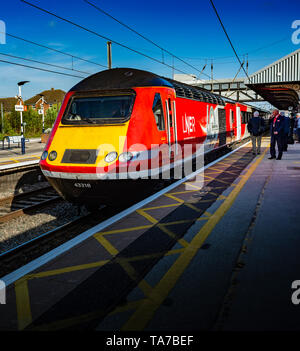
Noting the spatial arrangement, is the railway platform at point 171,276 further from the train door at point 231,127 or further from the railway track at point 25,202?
the train door at point 231,127

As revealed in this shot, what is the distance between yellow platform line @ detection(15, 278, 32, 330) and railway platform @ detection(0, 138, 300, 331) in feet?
0.03

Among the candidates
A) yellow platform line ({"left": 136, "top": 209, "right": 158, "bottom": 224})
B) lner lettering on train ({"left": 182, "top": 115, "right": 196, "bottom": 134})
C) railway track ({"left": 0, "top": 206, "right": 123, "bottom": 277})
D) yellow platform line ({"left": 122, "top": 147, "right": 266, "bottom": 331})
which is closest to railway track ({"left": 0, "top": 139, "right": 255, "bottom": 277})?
railway track ({"left": 0, "top": 206, "right": 123, "bottom": 277})

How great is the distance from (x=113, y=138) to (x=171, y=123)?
2.32 metres

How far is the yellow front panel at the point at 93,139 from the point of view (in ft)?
21.3

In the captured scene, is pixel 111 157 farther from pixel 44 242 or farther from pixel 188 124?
pixel 188 124

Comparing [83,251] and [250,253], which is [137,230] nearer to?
[83,251]

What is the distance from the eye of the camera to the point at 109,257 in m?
4.13

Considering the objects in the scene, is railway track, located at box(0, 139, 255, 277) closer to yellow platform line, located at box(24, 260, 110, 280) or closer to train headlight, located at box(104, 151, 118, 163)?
train headlight, located at box(104, 151, 118, 163)

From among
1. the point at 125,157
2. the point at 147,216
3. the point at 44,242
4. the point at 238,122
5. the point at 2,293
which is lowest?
the point at 44,242

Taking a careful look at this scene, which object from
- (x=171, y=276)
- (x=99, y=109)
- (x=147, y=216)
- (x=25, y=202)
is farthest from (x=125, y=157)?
(x=25, y=202)

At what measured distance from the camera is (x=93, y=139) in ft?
22.0

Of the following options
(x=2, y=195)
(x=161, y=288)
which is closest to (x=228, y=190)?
(x=161, y=288)

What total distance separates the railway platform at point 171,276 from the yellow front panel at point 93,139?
54.2 inches

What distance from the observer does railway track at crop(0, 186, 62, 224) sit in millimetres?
8168
